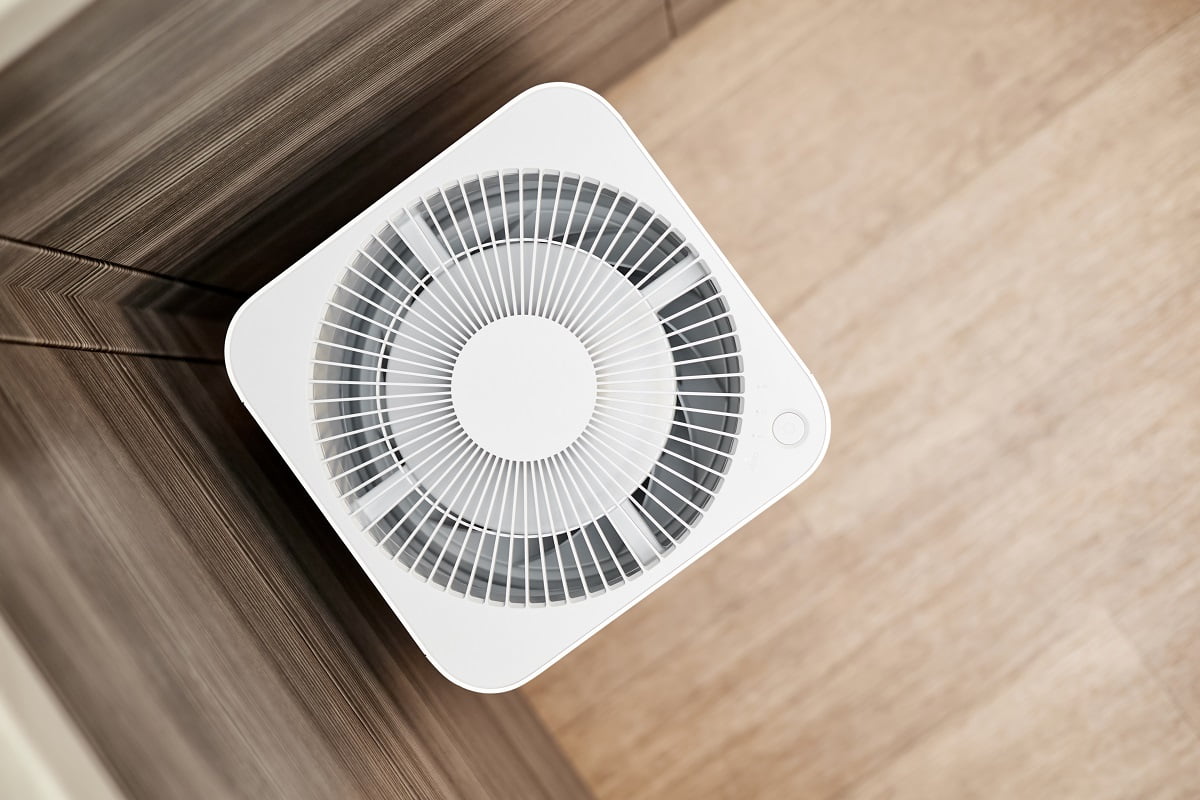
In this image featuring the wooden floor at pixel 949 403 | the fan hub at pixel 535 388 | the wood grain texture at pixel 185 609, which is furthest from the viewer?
the wooden floor at pixel 949 403

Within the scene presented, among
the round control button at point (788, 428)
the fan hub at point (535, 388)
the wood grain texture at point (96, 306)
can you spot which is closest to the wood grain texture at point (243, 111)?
the wood grain texture at point (96, 306)

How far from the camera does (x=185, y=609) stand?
1.79 ft

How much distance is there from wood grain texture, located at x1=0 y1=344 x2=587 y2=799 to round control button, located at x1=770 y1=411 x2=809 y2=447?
36 cm

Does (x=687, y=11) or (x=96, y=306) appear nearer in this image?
(x=96, y=306)

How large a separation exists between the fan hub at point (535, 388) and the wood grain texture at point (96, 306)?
0.85 ft

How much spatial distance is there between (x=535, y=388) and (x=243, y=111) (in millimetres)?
275

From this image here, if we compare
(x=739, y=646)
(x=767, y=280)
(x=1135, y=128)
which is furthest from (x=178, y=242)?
(x=1135, y=128)

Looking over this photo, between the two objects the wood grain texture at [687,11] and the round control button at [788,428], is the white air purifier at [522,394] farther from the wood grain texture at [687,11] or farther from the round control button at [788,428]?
the wood grain texture at [687,11]

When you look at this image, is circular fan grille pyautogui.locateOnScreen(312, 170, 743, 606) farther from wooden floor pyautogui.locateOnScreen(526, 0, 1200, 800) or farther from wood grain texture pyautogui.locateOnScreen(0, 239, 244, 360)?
wooden floor pyautogui.locateOnScreen(526, 0, 1200, 800)

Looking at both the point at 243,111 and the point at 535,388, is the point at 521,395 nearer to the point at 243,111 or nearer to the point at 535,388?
the point at 535,388

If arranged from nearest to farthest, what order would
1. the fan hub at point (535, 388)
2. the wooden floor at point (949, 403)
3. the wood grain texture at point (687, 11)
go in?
the fan hub at point (535, 388) < the wood grain texture at point (687, 11) < the wooden floor at point (949, 403)

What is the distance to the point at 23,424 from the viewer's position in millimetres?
507

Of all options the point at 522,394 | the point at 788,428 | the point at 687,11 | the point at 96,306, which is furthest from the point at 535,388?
the point at 687,11

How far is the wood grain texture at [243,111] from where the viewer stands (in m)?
0.49
